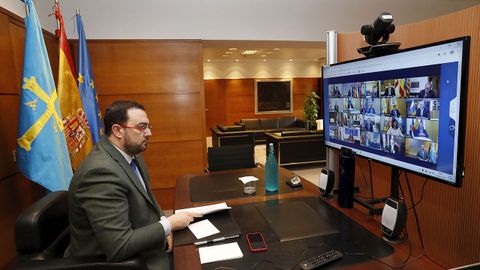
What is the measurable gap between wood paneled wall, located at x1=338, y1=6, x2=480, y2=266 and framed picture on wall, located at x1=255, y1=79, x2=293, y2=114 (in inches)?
305

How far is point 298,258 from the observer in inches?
41.3

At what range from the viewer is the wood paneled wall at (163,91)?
330cm

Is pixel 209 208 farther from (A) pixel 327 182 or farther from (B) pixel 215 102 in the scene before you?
(B) pixel 215 102

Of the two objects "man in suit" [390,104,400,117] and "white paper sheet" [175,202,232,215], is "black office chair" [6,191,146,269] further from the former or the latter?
"man in suit" [390,104,400,117]

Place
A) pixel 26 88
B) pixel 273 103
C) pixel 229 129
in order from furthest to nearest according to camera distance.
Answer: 1. pixel 273 103
2. pixel 229 129
3. pixel 26 88

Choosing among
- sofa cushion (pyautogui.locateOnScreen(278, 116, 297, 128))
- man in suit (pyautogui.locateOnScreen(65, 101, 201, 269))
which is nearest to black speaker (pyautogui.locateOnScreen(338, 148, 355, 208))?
man in suit (pyautogui.locateOnScreen(65, 101, 201, 269))

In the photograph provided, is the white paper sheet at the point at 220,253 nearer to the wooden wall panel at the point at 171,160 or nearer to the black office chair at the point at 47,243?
the black office chair at the point at 47,243

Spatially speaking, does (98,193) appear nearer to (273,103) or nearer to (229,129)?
(229,129)

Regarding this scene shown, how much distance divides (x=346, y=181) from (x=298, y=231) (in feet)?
1.45

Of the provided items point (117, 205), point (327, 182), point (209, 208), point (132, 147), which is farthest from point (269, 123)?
point (117, 205)

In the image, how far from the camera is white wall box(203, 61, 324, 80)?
9176 mm

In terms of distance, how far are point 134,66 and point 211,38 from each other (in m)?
1.02

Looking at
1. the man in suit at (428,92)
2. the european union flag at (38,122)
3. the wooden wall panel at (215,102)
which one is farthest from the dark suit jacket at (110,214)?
the wooden wall panel at (215,102)

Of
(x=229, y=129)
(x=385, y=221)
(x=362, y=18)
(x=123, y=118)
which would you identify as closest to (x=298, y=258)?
(x=385, y=221)
